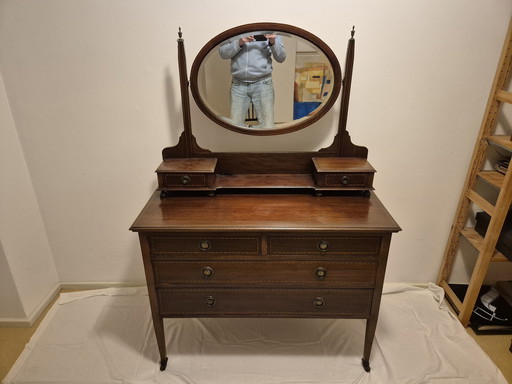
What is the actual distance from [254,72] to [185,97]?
1.17 ft

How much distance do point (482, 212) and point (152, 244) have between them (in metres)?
1.85

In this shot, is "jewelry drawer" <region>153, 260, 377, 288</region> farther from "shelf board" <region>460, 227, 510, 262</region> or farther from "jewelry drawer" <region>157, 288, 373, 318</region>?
"shelf board" <region>460, 227, 510, 262</region>

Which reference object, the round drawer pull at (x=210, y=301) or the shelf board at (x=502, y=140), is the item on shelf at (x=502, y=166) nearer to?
the shelf board at (x=502, y=140)

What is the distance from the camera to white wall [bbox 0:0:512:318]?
1.63 meters

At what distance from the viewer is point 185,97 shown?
166 centimetres

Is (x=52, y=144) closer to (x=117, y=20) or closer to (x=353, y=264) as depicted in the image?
(x=117, y=20)

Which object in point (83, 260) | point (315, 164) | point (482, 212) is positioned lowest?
point (83, 260)

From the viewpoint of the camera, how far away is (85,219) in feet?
7.00

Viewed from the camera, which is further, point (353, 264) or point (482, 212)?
point (482, 212)

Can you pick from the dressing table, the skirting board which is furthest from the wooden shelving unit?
the skirting board

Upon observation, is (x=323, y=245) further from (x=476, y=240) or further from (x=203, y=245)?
(x=476, y=240)

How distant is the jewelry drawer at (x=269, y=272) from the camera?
58.0 inches

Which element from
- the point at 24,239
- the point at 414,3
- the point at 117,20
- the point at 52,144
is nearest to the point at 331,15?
the point at 414,3

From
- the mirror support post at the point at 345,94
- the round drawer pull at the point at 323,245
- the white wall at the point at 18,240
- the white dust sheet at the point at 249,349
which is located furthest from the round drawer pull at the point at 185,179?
the white wall at the point at 18,240
